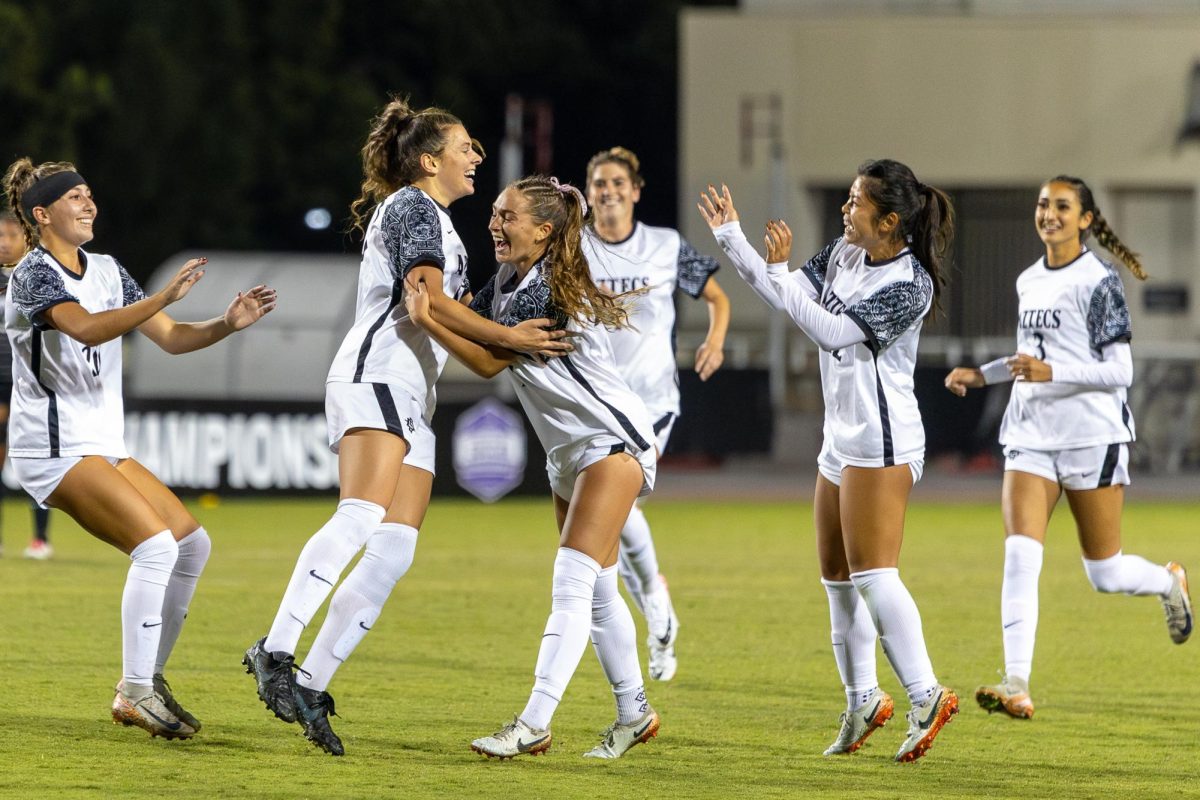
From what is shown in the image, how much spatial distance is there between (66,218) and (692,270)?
3.52 m

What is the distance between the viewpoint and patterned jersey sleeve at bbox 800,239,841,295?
21.6 ft

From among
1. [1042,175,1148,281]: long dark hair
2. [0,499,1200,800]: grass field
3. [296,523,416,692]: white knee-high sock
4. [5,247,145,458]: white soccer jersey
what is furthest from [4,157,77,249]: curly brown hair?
[1042,175,1148,281]: long dark hair

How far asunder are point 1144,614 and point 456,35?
30.0 m

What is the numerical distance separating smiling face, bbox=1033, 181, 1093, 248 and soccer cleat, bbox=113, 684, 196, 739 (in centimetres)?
374

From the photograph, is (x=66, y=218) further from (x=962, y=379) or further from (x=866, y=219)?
(x=962, y=379)

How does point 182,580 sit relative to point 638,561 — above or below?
above

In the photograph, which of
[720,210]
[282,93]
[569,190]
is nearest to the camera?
[569,190]

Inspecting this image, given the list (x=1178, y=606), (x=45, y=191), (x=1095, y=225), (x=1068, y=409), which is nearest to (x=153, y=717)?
(x=45, y=191)

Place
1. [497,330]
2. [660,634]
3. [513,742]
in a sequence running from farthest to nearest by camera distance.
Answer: [660,634] < [513,742] < [497,330]

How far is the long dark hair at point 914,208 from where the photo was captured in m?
6.31

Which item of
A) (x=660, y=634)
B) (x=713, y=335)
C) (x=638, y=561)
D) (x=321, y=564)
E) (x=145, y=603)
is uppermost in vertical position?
(x=713, y=335)

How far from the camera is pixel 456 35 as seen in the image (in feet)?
127

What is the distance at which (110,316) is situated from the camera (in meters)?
6.16

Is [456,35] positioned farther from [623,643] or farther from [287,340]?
[623,643]
